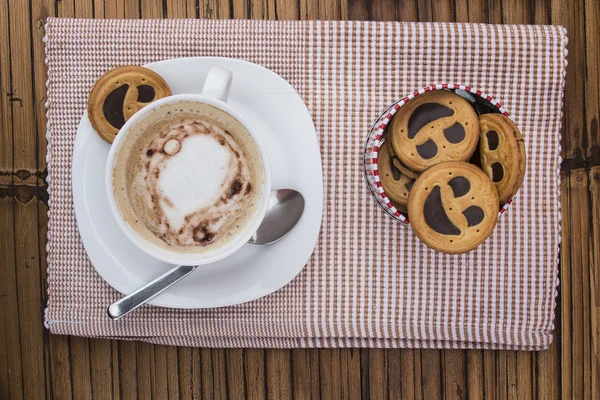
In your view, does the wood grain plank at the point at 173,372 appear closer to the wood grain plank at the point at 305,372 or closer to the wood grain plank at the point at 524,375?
the wood grain plank at the point at 305,372

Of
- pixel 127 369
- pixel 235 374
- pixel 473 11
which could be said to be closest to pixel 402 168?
pixel 473 11

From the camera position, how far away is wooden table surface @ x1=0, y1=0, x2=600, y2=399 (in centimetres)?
97

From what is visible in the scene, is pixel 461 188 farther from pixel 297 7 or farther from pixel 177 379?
pixel 177 379

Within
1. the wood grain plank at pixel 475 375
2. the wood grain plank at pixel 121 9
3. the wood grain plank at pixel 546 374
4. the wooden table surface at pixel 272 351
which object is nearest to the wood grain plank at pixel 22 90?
the wooden table surface at pixel 272 351

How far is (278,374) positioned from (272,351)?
0.04 m

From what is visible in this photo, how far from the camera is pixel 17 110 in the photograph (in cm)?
98

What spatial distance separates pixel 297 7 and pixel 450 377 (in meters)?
0.70

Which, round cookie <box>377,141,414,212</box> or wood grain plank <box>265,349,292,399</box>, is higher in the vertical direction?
round cookie <box>377,141,414,212</box>

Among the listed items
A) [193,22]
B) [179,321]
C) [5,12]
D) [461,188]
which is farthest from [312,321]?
[5,12]

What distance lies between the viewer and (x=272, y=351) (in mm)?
988

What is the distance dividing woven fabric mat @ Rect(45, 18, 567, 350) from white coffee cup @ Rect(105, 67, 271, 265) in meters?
0.17

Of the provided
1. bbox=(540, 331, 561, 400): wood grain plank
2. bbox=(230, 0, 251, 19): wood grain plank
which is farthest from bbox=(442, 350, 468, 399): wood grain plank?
bbox=(230, 0, 251, 19): wood grain plank

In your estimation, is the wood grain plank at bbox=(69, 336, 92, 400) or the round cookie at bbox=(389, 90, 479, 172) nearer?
the round cookie at bbox=(389, 90, 479, 172)

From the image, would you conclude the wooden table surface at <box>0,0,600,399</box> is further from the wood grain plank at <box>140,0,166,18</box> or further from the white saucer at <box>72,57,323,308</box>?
the white saucer at <box>72,57,323,308</box>
